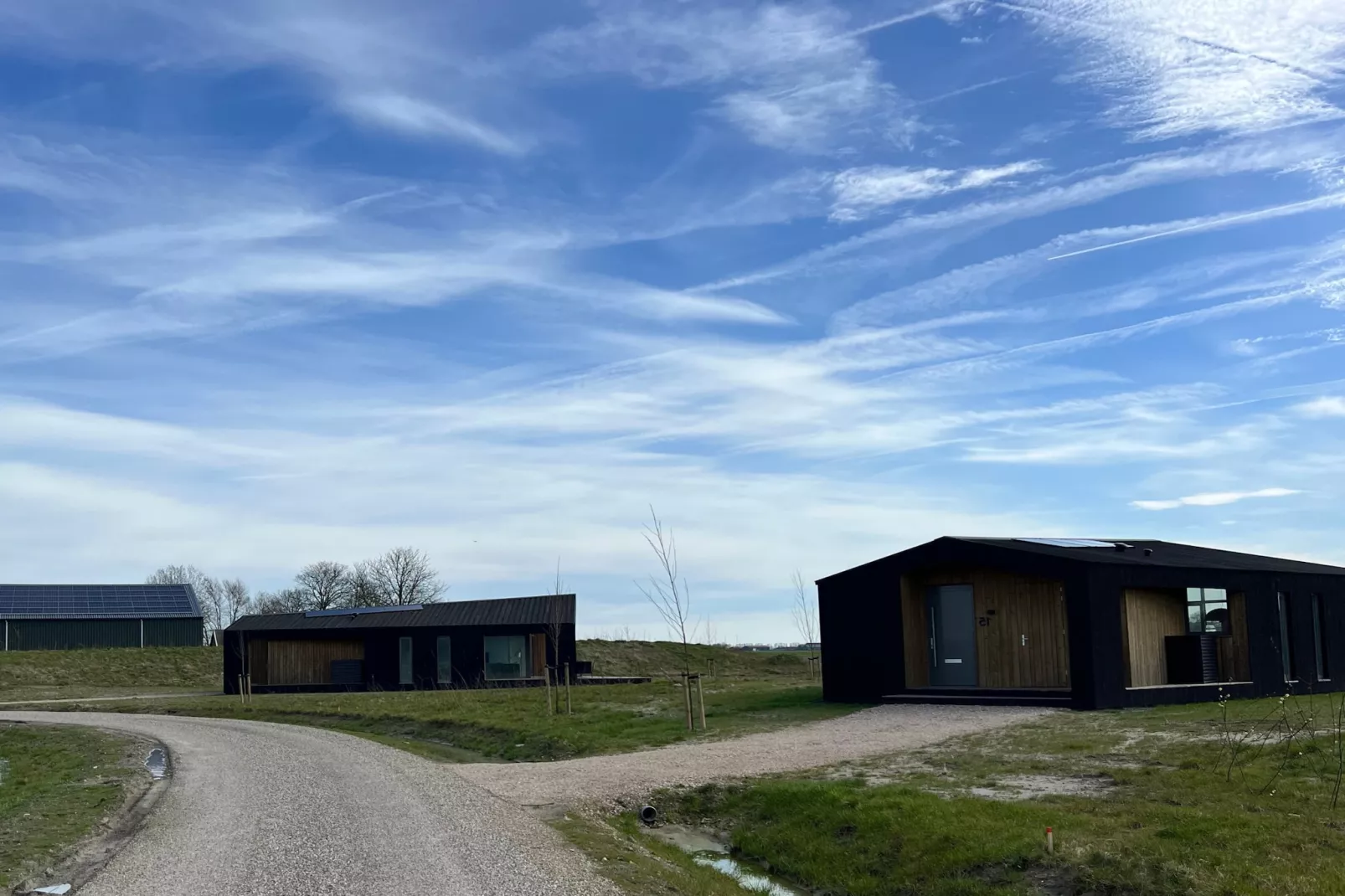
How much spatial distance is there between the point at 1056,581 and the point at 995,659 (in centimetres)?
215

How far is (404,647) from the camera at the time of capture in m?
39.9

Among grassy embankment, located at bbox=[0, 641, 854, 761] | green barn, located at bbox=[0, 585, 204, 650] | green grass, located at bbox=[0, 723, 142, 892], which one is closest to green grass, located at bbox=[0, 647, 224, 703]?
green barn, located at bbox=[0, 585, 204, 650]

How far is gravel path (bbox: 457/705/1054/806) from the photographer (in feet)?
47.8

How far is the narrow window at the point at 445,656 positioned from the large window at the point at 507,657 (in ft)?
3.94

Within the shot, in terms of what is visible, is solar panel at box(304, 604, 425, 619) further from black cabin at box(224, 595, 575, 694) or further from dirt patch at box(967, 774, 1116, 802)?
dirt patch at box(967, 774, 1116, 802)

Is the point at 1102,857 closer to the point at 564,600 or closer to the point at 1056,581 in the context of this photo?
the point at 1056,581

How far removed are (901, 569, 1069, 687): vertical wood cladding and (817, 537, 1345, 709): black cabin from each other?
0.08 feet

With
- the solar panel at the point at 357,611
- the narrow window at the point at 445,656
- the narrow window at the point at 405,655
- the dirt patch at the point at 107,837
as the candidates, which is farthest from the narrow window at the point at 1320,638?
the solar panel at the point at 357,611

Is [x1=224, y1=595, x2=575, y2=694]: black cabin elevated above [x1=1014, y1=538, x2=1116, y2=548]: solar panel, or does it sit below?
below

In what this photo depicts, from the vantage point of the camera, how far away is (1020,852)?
10.4 metres

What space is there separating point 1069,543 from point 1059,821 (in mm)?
16904

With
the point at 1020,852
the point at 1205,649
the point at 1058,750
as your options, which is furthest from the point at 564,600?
the point at 1020,852

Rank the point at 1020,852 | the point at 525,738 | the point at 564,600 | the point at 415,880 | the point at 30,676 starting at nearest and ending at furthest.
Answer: the point at 415,880 < the point at 1020,852 < the point at 525,738 < the point at 564,600 < the point at 30,676

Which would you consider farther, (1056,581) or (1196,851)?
(1056,581)
